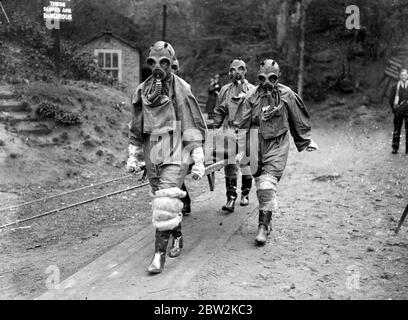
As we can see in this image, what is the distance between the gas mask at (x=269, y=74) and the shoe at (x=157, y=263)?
2.56m

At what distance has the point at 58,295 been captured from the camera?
454 centimetres

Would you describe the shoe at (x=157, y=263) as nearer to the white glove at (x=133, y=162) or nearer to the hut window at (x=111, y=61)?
the white glove at (x=133, y=162)

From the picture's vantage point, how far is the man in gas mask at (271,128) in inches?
239

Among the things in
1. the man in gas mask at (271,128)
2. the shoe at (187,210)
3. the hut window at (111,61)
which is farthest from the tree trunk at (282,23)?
the man in gas mask at (271,128)

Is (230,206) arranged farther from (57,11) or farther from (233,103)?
(57,11)

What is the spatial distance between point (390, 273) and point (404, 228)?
179 centimetres

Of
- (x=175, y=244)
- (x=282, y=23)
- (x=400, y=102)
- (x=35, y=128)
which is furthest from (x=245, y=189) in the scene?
(x=282, y=23)

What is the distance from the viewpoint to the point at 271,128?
6.21 m

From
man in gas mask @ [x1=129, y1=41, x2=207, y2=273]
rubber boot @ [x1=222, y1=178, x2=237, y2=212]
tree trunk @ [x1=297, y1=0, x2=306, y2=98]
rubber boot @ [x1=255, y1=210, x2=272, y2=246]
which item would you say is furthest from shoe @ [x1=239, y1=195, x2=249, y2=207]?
tree trunk @ [x1=297, y1=0, x2=306, y2=98]

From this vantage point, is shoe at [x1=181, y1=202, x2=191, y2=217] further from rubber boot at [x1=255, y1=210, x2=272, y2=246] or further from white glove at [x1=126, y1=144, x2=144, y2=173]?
white glove at [x1=126, y1=144, x2=144, y2=173]

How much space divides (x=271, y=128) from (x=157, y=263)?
229 centimetres

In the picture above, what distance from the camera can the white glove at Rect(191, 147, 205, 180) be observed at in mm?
5359

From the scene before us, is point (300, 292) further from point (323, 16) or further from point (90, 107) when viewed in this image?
point (323, 16)
